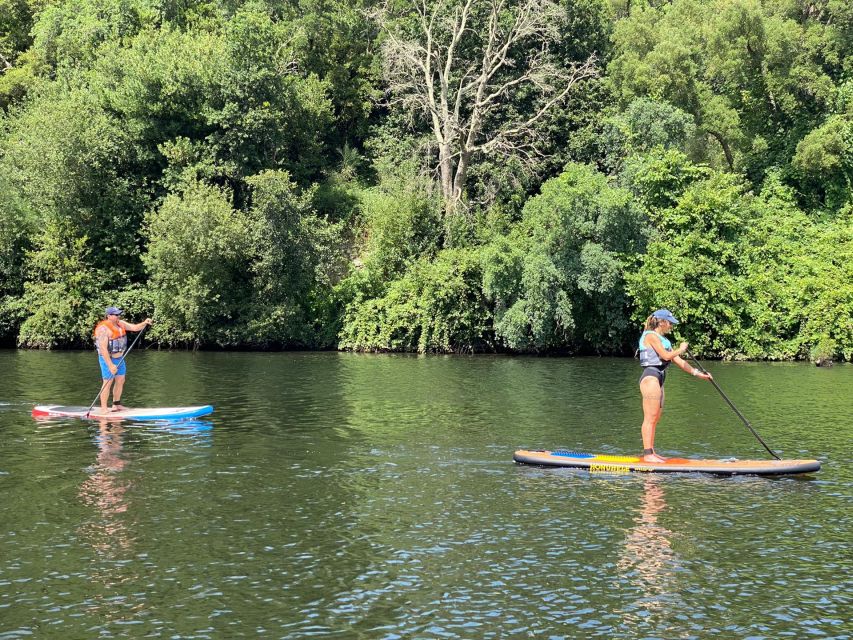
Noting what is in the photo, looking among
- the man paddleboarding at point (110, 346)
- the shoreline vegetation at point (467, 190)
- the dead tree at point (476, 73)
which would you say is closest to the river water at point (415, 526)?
the man paddleboarding at point (110, 346)

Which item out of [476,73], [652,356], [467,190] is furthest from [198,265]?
[652,356]

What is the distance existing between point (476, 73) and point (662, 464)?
43.2m

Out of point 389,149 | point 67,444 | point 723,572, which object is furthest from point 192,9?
point 723,572

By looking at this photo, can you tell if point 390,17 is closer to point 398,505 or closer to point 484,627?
Result: point 398,505

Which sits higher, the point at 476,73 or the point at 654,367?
the point at 476,73

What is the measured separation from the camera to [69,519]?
16.1 m

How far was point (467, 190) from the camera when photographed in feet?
190

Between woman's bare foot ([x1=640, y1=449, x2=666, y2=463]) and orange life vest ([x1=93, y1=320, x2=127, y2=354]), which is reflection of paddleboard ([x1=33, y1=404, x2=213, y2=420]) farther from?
woman's bare foot ([x1=640, y1=449, x2=666, y2=463])

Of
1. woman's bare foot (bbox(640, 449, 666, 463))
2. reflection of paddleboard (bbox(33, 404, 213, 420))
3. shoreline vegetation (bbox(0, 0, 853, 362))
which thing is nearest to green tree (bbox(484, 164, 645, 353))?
shoreline vegetation (bbox(0, 0, 853, 362))

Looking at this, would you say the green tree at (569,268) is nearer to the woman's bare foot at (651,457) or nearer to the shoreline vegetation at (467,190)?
the shoreline vegetation at (467,190)

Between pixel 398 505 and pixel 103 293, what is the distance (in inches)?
1529

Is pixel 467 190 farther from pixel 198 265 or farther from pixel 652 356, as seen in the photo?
pixel 652 356

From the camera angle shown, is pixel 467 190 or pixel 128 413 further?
pixel 467 190

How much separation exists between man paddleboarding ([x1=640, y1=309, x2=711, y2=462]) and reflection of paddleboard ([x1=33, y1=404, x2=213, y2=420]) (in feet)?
41.1
